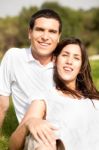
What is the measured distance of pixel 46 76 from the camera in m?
4.38

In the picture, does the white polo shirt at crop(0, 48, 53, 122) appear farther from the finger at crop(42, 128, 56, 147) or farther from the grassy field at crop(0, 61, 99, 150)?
the finger at crop(42, 128, 56, 147)

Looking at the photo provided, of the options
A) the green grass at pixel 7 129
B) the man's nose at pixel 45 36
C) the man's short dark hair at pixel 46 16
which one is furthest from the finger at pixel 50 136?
the green grass at pixel 7 129

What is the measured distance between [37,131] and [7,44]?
106ft

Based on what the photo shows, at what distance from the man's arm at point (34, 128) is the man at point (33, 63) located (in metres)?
0.82

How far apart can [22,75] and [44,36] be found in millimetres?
503

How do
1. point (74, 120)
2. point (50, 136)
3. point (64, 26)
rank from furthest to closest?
1. point (64, 26)
2. point (74, 120)
3. point (50, 136)

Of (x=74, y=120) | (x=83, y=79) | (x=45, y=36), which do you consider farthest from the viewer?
(x=45, y=36)

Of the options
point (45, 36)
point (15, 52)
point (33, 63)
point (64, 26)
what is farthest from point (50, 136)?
point (64, 26)

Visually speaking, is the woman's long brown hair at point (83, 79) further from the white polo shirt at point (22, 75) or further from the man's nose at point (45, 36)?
the white polo shirt at point (22, 75)

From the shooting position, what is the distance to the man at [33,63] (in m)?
4.36

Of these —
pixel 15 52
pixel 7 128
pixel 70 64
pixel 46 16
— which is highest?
pixel 46 16

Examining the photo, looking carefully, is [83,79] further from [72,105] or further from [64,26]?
[64,26]

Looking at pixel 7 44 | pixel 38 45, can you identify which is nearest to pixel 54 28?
pixel 38 45

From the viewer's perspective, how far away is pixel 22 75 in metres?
4.62
